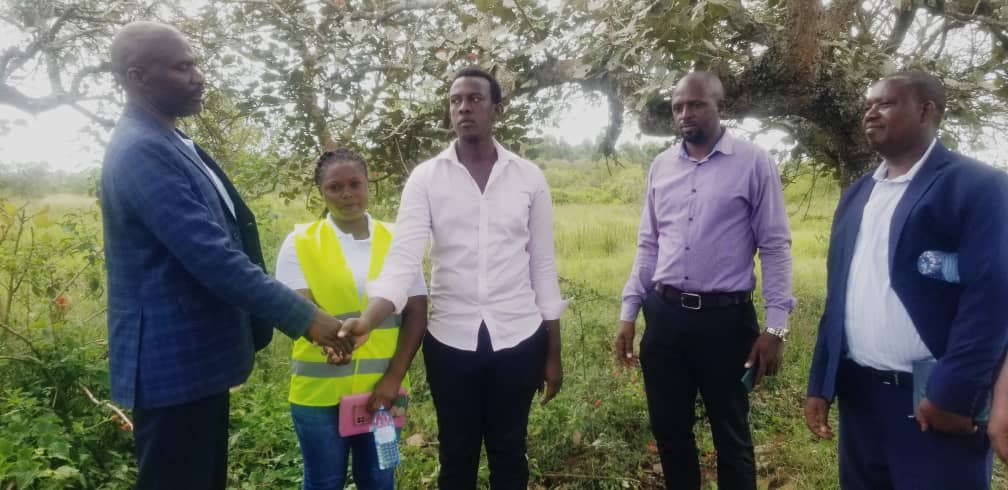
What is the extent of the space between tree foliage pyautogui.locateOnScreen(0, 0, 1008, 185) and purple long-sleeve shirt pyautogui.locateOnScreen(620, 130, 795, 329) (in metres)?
0.47

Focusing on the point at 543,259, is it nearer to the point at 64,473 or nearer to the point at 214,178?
the point at 214,178

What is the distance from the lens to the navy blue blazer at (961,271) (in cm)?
158

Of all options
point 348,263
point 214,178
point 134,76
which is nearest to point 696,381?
point 348,263

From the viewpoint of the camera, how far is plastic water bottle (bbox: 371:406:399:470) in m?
2.06

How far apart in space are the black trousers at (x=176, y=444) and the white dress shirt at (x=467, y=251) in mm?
652

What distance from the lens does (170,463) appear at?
1.69m

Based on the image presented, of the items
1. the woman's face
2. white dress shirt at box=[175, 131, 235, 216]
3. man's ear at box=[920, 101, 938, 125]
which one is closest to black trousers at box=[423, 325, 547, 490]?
the woman's face

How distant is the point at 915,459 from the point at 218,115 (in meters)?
4.11

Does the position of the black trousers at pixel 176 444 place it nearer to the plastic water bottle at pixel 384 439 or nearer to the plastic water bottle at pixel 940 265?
the plastic water bottle at pixel 384 439

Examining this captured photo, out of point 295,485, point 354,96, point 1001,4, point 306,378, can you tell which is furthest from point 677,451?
point 1001,4

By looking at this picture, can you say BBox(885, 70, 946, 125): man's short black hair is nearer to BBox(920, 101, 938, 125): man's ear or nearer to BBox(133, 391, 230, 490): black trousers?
BBox(920, 101, 938, 125): man's ear

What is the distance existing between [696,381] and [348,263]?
1575mm

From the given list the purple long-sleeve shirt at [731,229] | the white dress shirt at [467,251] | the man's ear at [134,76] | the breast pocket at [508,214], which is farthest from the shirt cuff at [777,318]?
the man's ear at [134,76]

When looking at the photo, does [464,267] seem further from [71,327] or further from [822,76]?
[71,327]
